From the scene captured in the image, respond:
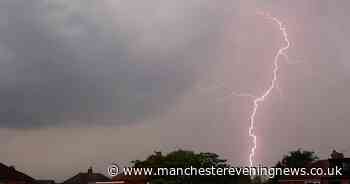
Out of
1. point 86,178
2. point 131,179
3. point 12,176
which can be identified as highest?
point 86,178

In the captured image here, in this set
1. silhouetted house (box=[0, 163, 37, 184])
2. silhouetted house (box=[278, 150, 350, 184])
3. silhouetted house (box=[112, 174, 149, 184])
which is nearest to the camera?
silhouetted house (box=[278, 150, 350, 184])

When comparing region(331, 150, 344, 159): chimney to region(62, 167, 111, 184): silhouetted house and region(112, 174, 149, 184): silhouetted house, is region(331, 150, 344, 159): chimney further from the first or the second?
region(62, 167, 111, 184): silhouetted house

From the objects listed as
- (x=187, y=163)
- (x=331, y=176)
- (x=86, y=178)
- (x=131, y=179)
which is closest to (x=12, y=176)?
(x=131, y=179)

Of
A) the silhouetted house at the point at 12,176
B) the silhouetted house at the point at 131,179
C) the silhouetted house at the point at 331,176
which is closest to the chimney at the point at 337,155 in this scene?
the silhouetted house at the point at 331,176

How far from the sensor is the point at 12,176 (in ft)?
198

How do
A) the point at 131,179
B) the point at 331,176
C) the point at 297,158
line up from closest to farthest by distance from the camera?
the point at 331,176
the point at 131,179
the point at 297,158

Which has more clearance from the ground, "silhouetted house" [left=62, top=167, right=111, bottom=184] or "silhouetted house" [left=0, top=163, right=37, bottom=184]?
"silhouetted house" [left=62, top=167, right=111, bottom=184]

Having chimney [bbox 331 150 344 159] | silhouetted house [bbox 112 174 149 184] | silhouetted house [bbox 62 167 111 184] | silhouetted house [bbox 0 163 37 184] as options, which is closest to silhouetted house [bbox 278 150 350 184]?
chimney [bbox 331 150 344 159]

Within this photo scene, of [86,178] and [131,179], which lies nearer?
[131,179]

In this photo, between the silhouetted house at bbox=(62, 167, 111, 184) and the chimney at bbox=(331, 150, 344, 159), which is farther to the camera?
the silhouetted house at bbox=(62, 167, 111, 184)

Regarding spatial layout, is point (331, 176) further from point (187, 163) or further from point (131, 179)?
point (131, 179)

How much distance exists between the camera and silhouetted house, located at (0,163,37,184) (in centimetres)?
5861

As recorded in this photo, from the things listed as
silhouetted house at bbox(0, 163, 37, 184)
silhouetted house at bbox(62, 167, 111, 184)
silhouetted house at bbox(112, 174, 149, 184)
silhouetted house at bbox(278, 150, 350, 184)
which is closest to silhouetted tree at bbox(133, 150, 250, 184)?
silhouetted house at bbox(112, 174, 149, 184)

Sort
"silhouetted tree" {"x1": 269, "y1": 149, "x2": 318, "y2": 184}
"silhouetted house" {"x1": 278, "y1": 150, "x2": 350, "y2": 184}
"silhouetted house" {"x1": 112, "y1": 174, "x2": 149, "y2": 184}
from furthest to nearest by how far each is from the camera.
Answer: "silhouetted tree" {"x1": 269, "y1": 149, "x2": 318, "y2": 184} < "silhouetted house" {"x1": 112, "y1": 174, "x2": 149, "y2": 184} < "silhouetted house" {"x1": 278, "y1": 150, "x2": 350, "y2": 184}
